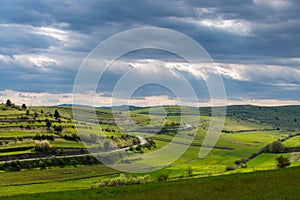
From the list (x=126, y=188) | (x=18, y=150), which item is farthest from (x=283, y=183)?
(x=18, y=150)

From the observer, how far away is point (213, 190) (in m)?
32.7

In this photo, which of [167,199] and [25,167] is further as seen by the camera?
[25,167]

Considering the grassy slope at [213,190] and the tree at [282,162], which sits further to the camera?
the tree at [282,162]

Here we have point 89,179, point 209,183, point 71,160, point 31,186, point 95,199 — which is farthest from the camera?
point 71,160

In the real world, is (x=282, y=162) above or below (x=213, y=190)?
above

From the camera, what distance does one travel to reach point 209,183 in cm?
3716

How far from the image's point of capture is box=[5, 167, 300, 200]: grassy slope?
28.7 meters

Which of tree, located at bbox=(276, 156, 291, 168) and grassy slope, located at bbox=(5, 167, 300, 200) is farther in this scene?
tree, located at bbox=(276, 156, 291, 168)

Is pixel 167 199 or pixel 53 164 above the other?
pixel 53 164

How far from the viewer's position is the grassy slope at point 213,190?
2873cm

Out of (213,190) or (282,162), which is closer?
(213,190)

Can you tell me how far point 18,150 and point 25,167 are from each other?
19540 mm

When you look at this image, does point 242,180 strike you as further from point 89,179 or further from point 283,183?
point 89,179

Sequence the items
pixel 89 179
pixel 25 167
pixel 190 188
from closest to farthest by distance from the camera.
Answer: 1. pixel 190 188
2. pixel 89 179
3. pixel 25 167
